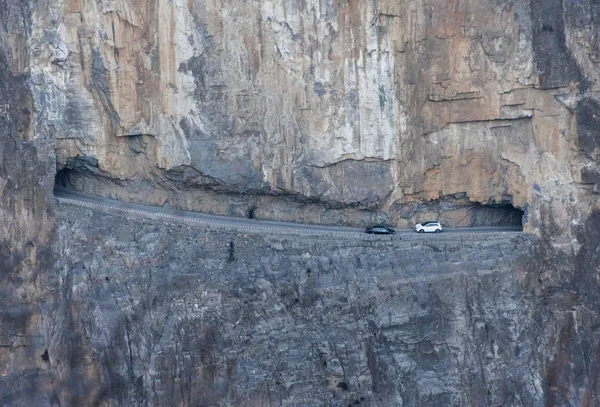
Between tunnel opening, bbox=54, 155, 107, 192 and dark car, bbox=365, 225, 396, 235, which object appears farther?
dark car, bbox=365, 225, 396, 235

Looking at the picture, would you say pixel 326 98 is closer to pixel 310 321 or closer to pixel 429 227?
pixel 429 227

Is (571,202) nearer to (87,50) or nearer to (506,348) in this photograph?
(506,348)

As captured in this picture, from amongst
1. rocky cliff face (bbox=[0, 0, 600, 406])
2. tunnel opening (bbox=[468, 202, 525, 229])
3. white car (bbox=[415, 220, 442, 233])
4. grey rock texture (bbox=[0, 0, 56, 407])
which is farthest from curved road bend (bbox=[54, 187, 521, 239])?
grey rock texture (bbox=[0, 0, 56, 407])

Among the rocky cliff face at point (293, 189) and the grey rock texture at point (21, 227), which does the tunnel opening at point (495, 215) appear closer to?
the rocky cliff face at point (293, 189)

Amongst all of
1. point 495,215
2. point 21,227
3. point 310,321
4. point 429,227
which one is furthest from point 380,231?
point 21,227

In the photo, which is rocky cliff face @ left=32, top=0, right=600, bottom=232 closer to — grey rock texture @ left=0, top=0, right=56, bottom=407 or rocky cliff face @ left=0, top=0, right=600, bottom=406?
rocky cliff face @ left=0, top=0, right=600, bottom=406

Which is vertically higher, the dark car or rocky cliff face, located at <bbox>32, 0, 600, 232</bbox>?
rocky cliff face, located at <bbox>32, 0, 600, 232</bbox>
